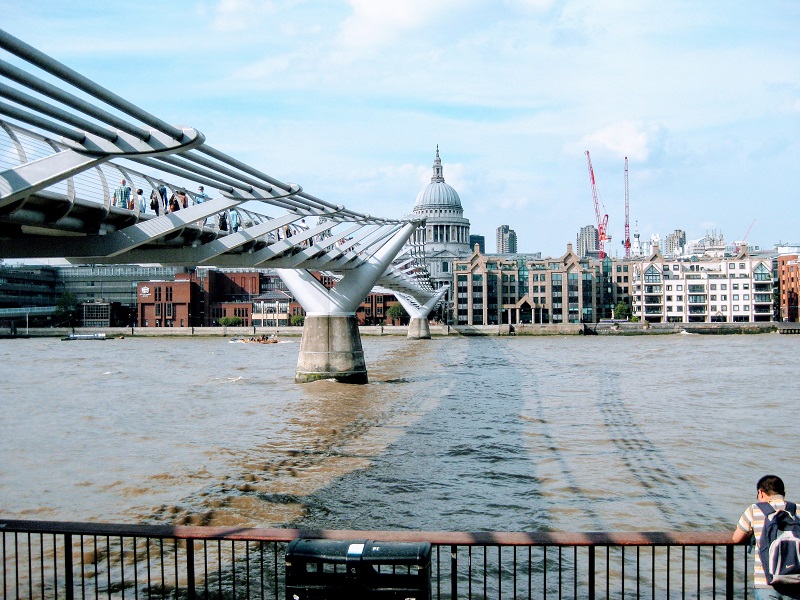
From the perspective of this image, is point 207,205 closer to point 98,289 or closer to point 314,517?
point 314,517

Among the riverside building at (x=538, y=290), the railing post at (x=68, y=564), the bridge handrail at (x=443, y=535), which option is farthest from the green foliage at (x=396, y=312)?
the bridge handrail at (x=443, y=535)

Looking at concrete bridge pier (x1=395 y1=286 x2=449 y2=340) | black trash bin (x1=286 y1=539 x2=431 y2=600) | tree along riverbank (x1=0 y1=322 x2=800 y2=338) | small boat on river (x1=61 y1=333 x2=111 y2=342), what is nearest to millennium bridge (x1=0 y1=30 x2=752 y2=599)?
black trash bin (x1=286 y1=539 x2=431 y2=600)

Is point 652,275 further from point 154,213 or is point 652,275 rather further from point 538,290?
point 154,213

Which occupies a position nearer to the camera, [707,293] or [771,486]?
[771,486]

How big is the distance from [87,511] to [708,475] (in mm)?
9589

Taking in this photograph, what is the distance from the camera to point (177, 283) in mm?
104250

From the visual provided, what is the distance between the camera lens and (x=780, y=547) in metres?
4.84

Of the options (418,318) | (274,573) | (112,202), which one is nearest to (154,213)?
(112,202)

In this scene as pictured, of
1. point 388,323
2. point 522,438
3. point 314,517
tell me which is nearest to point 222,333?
point 388,323

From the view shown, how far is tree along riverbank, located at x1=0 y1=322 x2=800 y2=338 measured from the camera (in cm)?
9244

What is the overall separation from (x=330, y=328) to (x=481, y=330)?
216 ft

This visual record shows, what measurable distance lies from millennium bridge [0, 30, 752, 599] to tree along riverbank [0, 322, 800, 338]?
72.5m

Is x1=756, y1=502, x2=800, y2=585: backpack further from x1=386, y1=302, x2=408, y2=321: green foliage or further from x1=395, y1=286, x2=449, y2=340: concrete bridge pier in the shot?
x1=386, y1=302, x2=408, y2=321: green foliage

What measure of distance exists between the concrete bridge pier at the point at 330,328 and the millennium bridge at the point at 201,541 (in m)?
8.52
